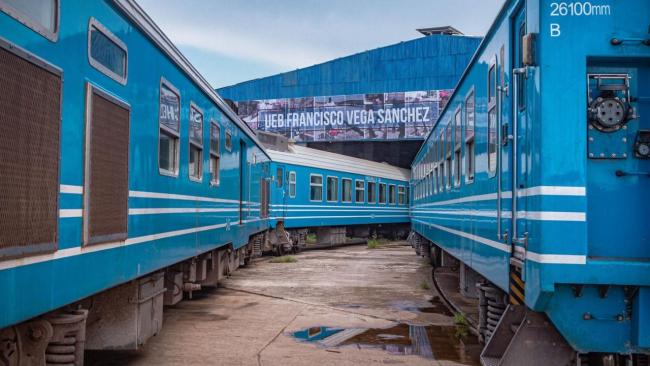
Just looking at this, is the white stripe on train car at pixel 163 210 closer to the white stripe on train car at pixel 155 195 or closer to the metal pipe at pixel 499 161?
the white stripe on train car at pixel 155 195

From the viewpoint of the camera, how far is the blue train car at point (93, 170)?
12.1 ft

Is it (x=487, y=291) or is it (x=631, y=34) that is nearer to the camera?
(x=631, y=34)

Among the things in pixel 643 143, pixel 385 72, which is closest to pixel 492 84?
pixel 643 143

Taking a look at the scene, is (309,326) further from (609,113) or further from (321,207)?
(321,207)

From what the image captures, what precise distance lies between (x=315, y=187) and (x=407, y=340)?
17.3 metres

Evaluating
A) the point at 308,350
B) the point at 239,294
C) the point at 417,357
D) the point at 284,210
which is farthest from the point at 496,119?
the point at 284,210

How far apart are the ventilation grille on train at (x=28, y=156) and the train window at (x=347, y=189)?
2379 cm

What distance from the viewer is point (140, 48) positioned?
6.31 m

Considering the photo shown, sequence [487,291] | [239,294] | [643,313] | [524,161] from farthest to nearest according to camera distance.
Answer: [239,294] → [487,291] → [524,161] → [643,313]

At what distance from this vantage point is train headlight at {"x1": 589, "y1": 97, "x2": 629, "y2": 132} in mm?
4738

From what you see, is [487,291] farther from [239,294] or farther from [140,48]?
[239,294]

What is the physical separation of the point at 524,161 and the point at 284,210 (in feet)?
59.2

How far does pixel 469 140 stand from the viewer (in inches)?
315

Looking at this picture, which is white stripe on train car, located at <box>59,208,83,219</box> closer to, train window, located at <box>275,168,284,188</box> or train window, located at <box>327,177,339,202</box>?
train window, located at <box>275,168,284,188</box>
